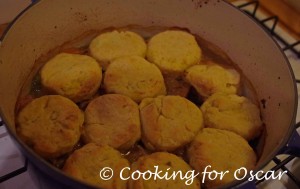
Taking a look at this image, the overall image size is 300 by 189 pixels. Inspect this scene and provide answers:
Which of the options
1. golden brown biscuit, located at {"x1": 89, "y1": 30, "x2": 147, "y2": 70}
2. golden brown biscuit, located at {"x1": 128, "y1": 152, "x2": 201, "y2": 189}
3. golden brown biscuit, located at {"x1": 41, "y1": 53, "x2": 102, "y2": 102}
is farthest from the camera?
golden brown biscuit, located at {"x1": 89, "y1": 30, "x2": 147, "y2": 70}

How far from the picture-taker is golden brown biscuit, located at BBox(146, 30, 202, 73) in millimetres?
1115

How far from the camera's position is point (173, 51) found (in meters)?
1.14

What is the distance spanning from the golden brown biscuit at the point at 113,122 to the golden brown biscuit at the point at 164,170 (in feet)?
0.25

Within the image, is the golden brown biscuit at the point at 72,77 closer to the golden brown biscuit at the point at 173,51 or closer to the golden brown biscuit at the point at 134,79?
the golden brown biscuit at the point at 134,79

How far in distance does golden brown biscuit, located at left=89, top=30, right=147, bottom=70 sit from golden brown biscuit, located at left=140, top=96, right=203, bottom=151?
8.2 inches

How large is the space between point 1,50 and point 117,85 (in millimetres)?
318

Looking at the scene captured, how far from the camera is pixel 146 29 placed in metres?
1.27

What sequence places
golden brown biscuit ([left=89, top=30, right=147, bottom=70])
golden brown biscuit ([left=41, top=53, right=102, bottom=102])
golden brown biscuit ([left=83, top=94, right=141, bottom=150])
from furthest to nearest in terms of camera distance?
A: golden brown biscuit ([left=89, top=30, right=147, bottom=70])
golden brown biscuit ([left=41, top=53, right=102, bottom=102])
golden brown biscuit ([left=83, top=94, right=141, bottom=150])

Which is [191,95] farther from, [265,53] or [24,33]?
[24,33]

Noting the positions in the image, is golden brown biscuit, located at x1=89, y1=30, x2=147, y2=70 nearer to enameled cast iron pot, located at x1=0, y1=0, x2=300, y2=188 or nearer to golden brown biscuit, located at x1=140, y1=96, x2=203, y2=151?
enameled cast iron pot, located at x1=0, y1=0, x2=300, y2=188

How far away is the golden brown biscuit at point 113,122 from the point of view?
0.89 metres

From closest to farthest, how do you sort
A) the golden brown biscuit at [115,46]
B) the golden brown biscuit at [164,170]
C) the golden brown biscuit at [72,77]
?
the golden brown biscuit at [164,170], the golden brown biscuit at [72,77], the golden brown biscuit at [115,46]

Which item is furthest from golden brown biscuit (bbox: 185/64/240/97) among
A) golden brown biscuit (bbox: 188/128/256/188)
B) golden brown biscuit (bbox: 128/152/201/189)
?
golden brown biscuit (bbox: 128/152/201/189)

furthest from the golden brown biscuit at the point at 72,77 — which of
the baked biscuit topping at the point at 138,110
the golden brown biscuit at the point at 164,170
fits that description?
the golden brown biscuit at the point at 164,170
